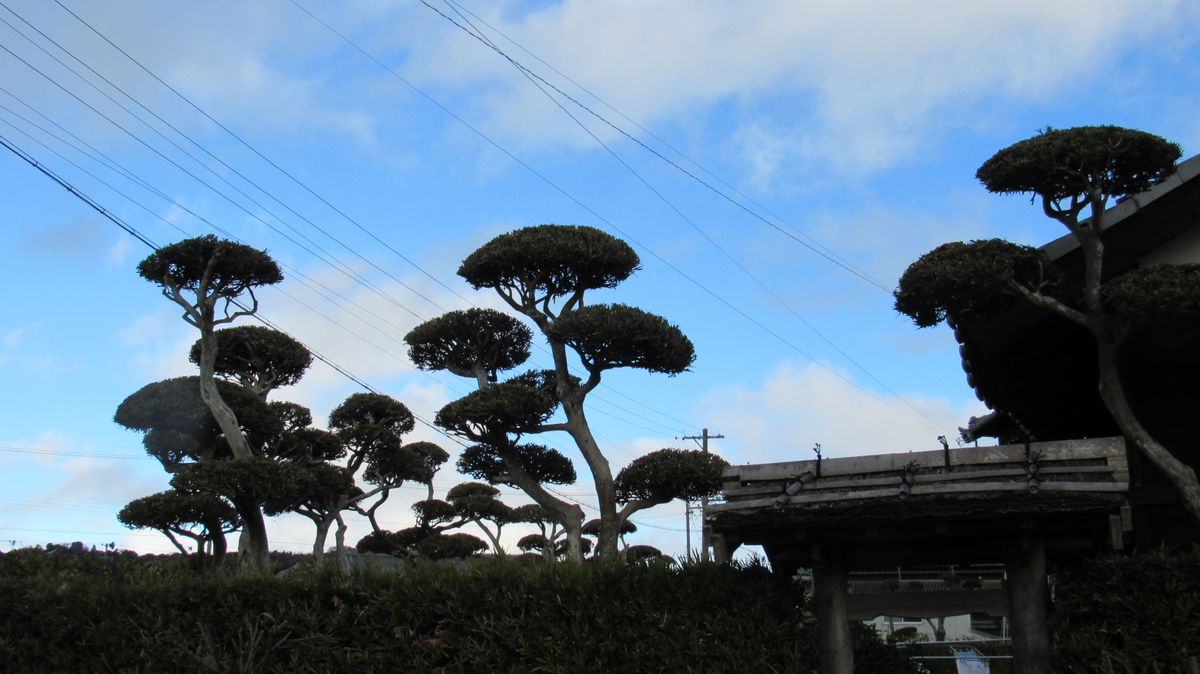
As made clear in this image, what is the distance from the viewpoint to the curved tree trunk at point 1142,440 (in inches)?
294

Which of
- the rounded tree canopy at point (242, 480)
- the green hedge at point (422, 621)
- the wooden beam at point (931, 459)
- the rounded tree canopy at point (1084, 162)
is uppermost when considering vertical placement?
the rounded tree canopy at point (1084, 162)

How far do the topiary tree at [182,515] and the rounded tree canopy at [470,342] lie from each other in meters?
4.26

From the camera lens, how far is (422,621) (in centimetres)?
845

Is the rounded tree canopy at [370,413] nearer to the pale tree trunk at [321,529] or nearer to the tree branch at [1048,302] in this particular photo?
the pale tree trunk at [321,529]

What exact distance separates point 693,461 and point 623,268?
3371 mm

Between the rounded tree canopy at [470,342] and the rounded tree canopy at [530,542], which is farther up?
the rounded tree canopy at [470,342]

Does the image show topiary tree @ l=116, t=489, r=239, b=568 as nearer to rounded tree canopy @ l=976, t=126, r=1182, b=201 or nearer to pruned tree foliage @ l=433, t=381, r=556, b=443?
pruned tree foliage @ l=433, t=381, r=556, b=443

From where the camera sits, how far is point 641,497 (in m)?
15.9

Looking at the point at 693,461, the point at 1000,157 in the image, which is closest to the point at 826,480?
the point at 1000,157

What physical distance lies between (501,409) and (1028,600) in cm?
969

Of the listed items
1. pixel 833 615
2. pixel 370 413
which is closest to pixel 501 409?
pixel 833 615

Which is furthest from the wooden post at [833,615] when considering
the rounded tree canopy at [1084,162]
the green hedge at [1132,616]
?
the rounded tree canopy at [1084,162]

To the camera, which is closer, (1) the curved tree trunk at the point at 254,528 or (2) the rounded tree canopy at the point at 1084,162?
(2) the rounded tree canopy at the point at 1084,162

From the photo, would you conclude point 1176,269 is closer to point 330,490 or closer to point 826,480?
point 826,480
